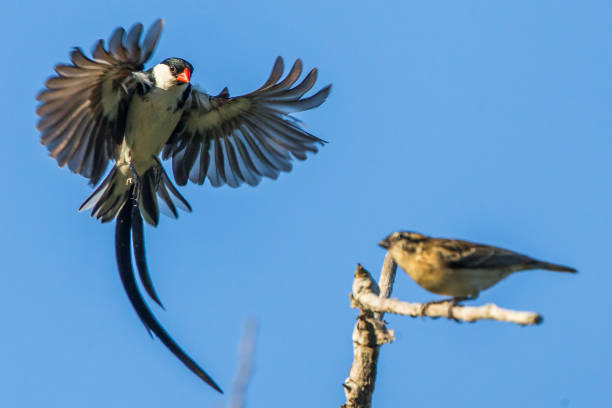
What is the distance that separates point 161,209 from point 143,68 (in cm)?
96

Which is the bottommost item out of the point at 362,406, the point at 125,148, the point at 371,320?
the point at 362,406

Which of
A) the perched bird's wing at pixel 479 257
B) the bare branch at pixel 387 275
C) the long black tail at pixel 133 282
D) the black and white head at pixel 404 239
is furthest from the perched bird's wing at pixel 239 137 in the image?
the perched bird's wing at pixel 479 257

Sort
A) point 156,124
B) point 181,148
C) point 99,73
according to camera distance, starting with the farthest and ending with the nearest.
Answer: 1. point 181,148
2. point 156,124
3. point 99,73

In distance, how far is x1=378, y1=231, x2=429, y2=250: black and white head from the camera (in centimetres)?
312

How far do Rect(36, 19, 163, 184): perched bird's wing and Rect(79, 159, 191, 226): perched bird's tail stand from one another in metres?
0.13

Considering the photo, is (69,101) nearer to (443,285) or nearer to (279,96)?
(279,96)

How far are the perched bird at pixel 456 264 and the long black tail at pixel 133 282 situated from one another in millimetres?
1018

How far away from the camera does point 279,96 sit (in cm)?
496

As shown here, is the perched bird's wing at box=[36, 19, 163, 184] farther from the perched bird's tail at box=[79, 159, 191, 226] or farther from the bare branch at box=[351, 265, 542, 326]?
the bare branch at box=[351, 265, 542, 326]

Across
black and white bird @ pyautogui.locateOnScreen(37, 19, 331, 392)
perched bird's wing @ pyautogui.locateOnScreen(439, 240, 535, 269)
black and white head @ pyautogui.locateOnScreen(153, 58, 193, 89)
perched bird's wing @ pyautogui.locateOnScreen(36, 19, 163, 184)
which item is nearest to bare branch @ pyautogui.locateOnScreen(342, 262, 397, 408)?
perched bird's wing @ pyautogui.locateOnScreen(439, 240, 535, 269)

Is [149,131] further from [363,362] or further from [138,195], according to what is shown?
[363,362]

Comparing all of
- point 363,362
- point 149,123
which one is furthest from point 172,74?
point 363,362

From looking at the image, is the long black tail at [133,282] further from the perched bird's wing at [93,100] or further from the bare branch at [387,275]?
the bare branch at [387,275]

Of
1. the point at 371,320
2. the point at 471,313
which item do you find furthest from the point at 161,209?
the point at 471,313
